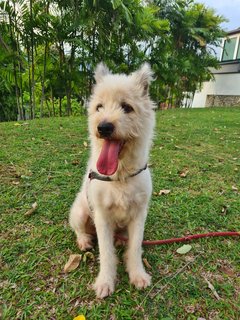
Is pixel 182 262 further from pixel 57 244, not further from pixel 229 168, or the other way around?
pixel 229 168

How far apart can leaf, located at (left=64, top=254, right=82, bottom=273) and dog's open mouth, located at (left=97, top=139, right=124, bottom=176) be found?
2.49 ft

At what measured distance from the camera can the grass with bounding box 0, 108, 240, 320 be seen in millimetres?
1764

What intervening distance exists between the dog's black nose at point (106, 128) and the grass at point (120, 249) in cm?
107

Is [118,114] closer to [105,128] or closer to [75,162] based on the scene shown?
[105,128]

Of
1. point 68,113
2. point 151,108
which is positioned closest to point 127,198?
point 151,108

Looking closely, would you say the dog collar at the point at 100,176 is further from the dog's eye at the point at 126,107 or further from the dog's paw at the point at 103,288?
the dog's paw at the point at 103,288

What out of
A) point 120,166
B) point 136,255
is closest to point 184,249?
point 136,255

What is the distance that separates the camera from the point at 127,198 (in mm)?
1945

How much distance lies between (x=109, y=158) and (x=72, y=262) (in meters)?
0.88

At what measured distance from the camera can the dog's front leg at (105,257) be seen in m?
1.87

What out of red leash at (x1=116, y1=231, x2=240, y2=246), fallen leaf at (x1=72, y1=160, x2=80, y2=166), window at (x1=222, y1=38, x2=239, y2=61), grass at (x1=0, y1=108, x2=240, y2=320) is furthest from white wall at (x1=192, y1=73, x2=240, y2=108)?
red leash at (x1=116, y1=231, x2=240, y2=246)

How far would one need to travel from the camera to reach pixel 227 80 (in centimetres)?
1983

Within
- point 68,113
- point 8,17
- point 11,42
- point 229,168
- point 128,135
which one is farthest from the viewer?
point 68,113

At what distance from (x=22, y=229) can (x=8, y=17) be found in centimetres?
692
